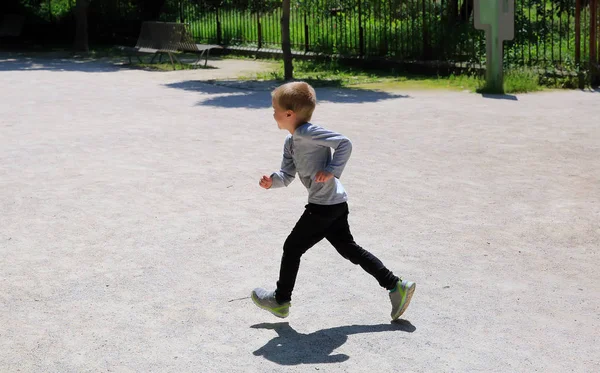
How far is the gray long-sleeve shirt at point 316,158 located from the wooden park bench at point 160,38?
15.6 meters

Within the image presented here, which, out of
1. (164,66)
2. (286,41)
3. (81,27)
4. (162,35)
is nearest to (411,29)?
(286,41)

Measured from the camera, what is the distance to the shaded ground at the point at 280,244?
4.75m

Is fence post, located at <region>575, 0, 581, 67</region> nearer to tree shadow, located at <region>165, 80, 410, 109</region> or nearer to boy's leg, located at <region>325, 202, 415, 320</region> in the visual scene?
tree shadow, located at <region>165, 80, 410, 109</region>

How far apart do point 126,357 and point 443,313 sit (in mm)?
1688

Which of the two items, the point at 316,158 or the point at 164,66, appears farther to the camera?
the point at 164,66

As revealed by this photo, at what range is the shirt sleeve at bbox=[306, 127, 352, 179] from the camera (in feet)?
15.6

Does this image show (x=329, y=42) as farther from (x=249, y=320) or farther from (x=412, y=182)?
(x=249, y=320)

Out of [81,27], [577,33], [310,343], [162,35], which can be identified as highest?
[81,27]

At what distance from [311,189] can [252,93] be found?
1067 cm

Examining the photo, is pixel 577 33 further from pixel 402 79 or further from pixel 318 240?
pixel 318 240

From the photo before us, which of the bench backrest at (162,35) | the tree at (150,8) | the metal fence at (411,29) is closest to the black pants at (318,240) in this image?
the metal fence at (411,29)

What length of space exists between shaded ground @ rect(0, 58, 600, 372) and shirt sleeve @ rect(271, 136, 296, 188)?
0.75 metres

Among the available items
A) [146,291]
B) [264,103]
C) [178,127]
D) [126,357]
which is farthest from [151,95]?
[126,357]

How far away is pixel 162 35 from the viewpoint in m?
21.2
